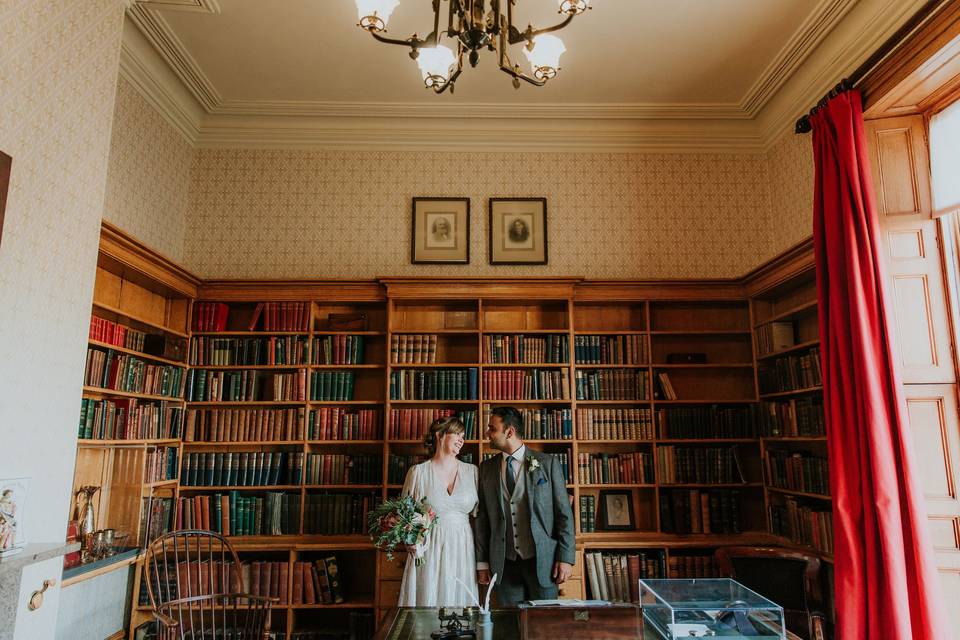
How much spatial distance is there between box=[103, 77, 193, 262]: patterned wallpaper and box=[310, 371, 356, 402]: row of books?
146 cm

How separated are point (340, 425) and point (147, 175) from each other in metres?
2.24

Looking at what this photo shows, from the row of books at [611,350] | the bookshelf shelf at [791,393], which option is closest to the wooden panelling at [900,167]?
the bookshelf shelf at [791,393]

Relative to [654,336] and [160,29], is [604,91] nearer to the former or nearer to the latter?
[654,336]

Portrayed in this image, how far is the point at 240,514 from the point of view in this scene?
14.3 feet

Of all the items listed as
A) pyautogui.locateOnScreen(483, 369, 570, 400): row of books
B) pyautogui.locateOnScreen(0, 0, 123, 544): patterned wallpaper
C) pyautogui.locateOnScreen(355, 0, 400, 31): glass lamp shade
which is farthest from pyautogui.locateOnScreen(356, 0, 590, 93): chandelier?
pyautogui.locateOnScreen(483, 369, 570, 400): row of books

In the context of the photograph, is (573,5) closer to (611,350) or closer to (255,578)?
(611,350)

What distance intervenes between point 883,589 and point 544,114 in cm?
383

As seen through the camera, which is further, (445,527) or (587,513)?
(587,513)

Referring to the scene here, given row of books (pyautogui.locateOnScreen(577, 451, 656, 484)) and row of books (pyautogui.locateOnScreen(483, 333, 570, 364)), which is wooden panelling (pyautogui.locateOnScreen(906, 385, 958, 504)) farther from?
row of books (pyautogui.locateOnScreen(483, 333, 570, 364))

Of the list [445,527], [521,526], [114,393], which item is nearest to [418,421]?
[445,527]

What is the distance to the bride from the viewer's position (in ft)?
11.6

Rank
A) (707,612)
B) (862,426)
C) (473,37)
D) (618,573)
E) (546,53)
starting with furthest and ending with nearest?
1. (618,573)
2. (862,426)
3. (546,53)
4. (473,37)
5. (707,612)

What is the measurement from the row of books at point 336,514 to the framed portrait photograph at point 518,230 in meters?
2.10

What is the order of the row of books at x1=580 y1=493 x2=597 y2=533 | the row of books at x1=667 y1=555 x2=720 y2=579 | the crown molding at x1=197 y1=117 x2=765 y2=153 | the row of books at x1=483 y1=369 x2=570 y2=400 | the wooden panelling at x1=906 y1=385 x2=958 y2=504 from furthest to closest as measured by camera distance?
1. the crown molding at x1=197 y1=117 x2=765 y2=153
2. the row of books at x1=483 y1=369 x2=570 y2=400
3. the row of books at x1=580 y1=493 x2=597 y2=533
4. the row of books at x1=667 y1=555 x2=720 y2=579
5. the wooden panelling at x1=906 y1=385 x2=958 y2=504
